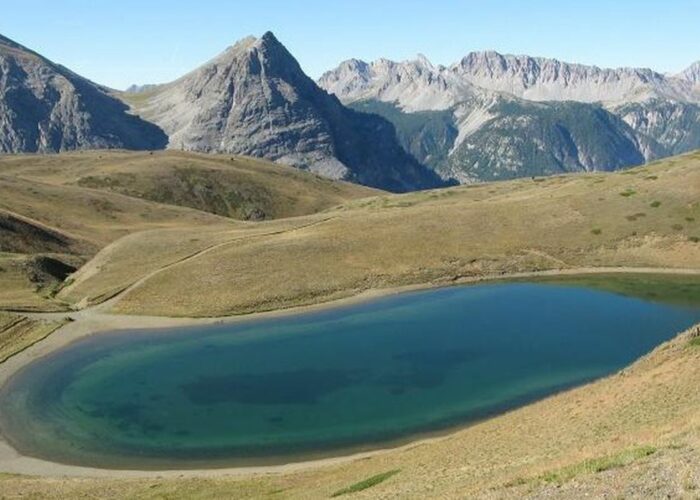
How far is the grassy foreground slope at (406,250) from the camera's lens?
109625 mm

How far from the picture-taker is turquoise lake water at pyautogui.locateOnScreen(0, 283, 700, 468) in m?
58.4

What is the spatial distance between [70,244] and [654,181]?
131m

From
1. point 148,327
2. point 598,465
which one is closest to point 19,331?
point 148,327

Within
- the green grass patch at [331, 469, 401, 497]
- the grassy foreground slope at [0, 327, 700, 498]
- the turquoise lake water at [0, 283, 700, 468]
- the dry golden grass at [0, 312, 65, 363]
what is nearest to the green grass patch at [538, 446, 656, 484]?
the grassy foreground slope at [0, 327, 700, 498]

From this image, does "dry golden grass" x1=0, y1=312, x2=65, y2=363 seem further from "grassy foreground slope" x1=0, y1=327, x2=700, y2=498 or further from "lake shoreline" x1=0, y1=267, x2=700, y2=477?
"grassy foreground slope" x1=0, y1=327, x2=700, y2=498

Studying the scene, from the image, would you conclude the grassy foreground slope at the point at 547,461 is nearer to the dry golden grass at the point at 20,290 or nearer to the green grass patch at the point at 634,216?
the dry golden grass at the point at 20,290

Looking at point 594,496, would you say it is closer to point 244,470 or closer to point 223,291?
point 244,470

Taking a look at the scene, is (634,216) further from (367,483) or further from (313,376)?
(367,483)

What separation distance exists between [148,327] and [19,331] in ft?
56.0

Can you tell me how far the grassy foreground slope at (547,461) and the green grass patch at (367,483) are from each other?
0.07 meters

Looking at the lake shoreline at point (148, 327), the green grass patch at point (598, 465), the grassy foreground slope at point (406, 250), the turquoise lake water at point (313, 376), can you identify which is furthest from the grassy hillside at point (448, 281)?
the turquoise lake water at point (313, 376)

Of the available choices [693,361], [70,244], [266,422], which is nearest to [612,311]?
[693,361]

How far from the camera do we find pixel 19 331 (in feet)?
303

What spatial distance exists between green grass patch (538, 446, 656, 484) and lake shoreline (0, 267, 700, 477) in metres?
25.1
